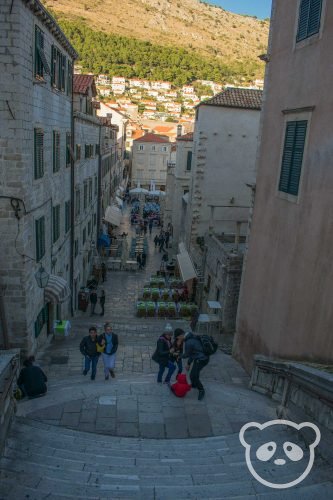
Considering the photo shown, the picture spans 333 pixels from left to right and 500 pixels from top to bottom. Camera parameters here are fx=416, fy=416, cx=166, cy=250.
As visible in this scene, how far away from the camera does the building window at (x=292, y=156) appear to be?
10.3 metres

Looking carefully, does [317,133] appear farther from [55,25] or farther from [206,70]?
[206,70]

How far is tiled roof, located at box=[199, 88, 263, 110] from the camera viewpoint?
25.0 meters

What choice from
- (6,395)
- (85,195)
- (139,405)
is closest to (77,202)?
(85,195)

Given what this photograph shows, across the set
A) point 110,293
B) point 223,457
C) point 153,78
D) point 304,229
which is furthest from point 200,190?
point 153,78

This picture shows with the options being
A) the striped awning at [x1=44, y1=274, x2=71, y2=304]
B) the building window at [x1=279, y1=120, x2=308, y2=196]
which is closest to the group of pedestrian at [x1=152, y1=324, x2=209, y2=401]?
the building window at [x1=279, y1=120, x2=308, y2=196]

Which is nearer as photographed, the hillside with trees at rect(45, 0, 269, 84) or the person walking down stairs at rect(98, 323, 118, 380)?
the person walking down stairs at rect(98, 323, 118, 380)

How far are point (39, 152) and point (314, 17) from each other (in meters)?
8.06

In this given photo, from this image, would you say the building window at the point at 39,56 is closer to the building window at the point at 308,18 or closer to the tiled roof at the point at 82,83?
the building window at the point at 308,18

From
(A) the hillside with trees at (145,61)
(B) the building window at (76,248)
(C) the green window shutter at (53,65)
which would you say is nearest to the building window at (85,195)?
(B) the building window at (76,248)

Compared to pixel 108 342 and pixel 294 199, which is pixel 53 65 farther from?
pixel 108 342

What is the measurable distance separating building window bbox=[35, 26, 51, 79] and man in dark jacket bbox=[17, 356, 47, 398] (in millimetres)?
7871

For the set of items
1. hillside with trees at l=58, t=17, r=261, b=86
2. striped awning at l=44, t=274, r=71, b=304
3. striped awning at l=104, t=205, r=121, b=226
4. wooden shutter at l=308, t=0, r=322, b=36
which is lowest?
striped awning at l=104, t=205, r=121, b=226

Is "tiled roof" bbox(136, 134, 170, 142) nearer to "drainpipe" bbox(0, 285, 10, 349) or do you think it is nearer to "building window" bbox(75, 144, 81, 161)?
"building window" bbox(75, 144, 81, 161)

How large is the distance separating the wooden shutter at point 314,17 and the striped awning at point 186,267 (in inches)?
568
